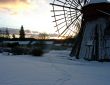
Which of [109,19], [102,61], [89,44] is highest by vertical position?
[109,19]

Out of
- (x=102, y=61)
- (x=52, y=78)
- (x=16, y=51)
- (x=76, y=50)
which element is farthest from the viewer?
(x=16, y=51)

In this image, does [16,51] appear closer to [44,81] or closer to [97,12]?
[97,12]

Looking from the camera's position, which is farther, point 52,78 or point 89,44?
point 89,44

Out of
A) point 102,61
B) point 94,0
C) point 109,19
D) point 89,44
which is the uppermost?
point 94,0

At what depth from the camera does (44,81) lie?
899 cm

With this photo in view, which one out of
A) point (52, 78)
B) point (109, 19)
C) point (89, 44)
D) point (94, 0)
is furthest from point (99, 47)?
point (52, 78)

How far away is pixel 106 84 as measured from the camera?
8812 mm

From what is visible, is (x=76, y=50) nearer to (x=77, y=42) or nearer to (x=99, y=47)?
(x=77, y=42)

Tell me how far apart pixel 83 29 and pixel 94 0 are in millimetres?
2647

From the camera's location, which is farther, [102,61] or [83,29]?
[83,29]

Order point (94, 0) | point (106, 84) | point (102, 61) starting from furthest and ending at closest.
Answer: point (94, 0), point (102, 61), point (106, 84)

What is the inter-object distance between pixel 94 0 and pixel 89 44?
11.7 feet

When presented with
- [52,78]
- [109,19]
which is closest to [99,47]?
[109,19]

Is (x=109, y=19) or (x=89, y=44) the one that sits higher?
(x=109, y=19)
